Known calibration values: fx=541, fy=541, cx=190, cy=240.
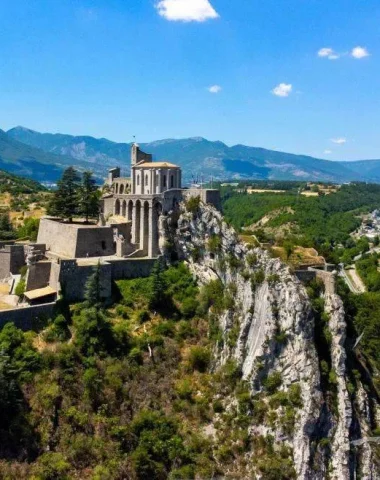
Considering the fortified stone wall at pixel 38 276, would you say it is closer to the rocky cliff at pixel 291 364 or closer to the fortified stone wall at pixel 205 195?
the fortified stone wall at pixel 205 195

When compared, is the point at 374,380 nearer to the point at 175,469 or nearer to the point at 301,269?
the point at 301,269

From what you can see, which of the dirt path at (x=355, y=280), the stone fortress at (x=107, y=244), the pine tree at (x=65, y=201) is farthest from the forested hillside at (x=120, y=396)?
the dirt path at (x=355, y=280)

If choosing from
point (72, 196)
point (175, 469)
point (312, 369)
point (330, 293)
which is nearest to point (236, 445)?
point (175, 469)

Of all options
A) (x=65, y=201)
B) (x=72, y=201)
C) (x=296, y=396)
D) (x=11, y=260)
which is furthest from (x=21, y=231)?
(x=296, y=396)

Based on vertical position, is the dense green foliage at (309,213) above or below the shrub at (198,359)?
above

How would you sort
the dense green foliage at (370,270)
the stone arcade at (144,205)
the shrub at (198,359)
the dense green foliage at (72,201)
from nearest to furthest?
the shrub at (198,359) < the stone arcade at (144,205) < the dense green foliage at (72,201) < the dense green foliage at (370,270)

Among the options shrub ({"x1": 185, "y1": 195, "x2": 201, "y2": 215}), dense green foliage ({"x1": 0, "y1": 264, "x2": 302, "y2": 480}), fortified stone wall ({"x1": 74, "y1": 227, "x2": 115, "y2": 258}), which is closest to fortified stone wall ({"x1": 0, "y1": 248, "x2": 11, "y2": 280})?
fortified stone wall ({"x1": 74, "y1": 227, "x2": 115, "y2": 258})

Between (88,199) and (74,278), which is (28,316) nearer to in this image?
(74,278)
